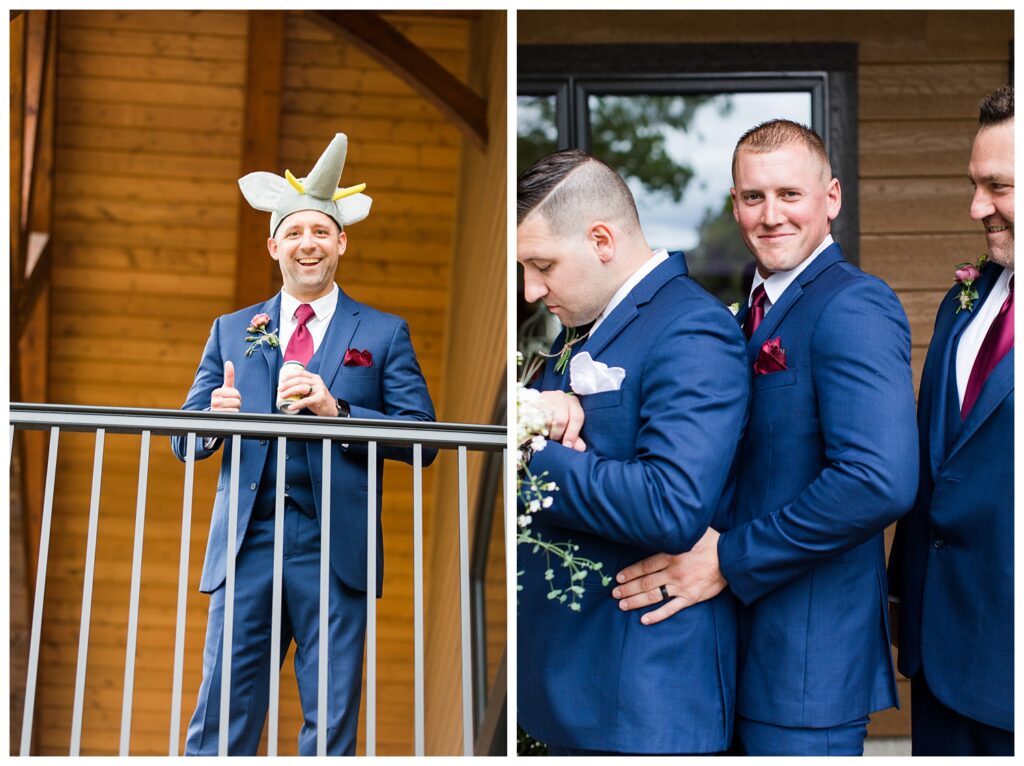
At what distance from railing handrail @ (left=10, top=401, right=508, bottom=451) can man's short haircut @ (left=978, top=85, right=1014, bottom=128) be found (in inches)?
43.2

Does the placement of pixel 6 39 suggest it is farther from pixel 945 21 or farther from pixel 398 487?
pixel 398 487

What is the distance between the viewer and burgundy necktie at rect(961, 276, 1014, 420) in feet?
6.64

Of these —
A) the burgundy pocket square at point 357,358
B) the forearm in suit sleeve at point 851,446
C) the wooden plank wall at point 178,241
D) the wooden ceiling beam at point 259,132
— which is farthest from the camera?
the wooden plank wall at point 178,241

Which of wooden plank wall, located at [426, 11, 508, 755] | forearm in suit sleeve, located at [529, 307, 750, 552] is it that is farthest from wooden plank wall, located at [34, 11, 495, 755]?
forearm in suit sleeve, located at [529, 307, 750, 552]

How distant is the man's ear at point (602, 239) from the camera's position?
2.01 metres

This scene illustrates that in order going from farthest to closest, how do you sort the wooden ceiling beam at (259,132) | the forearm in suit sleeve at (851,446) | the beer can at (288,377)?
the wooden ceiling beam at (259,132) < the beer can at (288,377) < the forearm in suit sleeve at (851,446)

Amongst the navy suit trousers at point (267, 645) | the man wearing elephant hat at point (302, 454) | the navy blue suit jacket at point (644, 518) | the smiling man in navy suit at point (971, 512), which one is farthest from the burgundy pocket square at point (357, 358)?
the smiling man in navy suit at point (971, 512)

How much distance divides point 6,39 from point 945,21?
9.47 ft

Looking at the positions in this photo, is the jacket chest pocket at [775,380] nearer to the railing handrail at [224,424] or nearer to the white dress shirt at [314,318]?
the railing handrail at [224,424]

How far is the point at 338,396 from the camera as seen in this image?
2.52 metres

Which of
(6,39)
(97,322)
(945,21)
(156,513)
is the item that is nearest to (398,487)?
(156,513)

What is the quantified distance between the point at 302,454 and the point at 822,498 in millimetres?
1158

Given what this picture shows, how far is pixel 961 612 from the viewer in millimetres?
1997

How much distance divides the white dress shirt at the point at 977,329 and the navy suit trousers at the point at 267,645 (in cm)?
135
